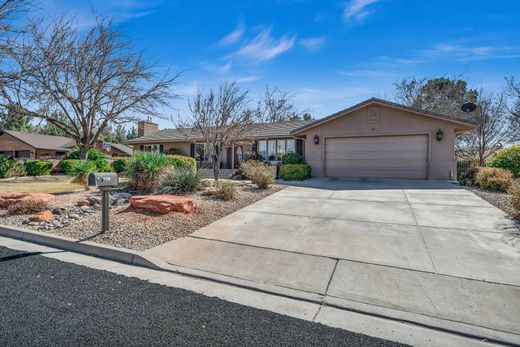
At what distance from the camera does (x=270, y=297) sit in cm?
338

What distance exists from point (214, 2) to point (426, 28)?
7873 mm

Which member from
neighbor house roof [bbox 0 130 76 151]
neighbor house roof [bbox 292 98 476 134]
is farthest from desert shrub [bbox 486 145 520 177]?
neighbor house roof [bbox 0 130 76 151]

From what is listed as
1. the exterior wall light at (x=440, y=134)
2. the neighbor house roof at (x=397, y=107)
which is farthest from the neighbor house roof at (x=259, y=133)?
the exterior wall light at (x=440, y=134)

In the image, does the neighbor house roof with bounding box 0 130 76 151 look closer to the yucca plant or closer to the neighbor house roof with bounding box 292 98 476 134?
the yucca plant

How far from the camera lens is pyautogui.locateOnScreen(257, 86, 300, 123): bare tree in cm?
3566

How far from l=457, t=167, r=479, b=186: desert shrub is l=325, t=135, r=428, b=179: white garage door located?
1.42m

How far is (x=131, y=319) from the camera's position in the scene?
285cm

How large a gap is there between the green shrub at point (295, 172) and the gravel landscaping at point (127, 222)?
660 cm

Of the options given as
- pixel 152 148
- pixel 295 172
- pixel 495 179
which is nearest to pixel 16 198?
pixel 295 172

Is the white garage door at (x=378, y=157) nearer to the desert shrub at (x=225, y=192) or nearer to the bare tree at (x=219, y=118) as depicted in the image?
the bare tree at (x=219, y=118)

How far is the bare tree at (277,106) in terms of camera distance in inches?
1404

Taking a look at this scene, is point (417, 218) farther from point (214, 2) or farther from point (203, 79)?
point (203, 79)

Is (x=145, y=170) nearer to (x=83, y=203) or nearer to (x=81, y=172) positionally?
(x=83, y=203)

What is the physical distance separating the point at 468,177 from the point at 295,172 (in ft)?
25.3
